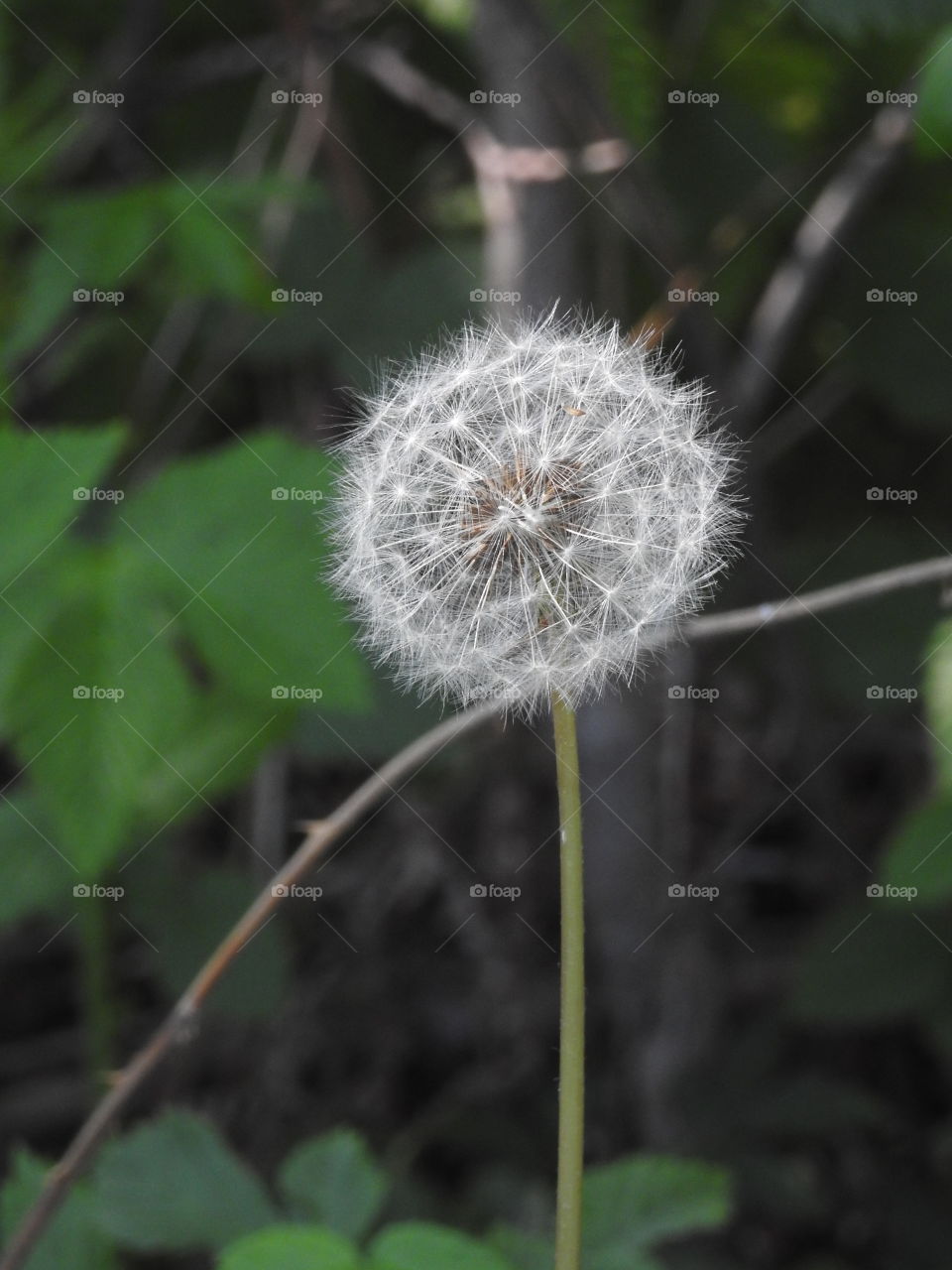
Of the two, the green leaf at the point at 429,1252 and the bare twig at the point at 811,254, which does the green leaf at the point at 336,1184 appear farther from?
the bare twig at the point at 811,254

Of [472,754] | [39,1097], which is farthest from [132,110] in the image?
[39,1097]

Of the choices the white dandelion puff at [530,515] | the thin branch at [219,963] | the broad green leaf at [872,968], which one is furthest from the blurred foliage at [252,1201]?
the broad green leaf at [872,968]

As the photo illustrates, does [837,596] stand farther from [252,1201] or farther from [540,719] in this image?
[540,719]

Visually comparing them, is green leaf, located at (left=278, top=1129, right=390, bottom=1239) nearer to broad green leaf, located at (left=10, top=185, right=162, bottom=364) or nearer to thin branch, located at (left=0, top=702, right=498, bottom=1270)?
thin branch, located at (left=0, top=702, right=498, bottom=1270)

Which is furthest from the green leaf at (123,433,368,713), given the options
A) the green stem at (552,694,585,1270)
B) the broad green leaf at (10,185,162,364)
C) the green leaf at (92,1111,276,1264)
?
the green stem at (552,694,585,1270)

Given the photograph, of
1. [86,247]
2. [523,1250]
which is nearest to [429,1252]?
[523,1250]
